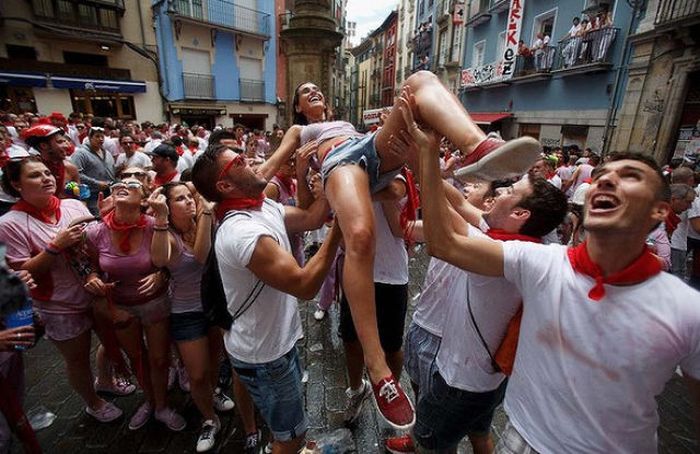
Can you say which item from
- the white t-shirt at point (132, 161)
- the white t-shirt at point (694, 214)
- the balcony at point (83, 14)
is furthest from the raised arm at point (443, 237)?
the balcony at point (83, 14)

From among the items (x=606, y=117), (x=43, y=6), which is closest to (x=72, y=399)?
(x=606, y=117)

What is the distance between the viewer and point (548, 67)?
13.8 metres

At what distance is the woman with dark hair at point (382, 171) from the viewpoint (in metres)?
1.53

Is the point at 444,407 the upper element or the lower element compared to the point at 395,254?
lower

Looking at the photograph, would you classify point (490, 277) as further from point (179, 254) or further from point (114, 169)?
point (114, 169)

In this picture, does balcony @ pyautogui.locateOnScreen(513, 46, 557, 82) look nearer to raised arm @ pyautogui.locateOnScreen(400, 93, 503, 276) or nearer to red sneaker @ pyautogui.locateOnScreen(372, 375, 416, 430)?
raised arm @ pyautogui.locateOnScreen(400, 93, 503, 276)

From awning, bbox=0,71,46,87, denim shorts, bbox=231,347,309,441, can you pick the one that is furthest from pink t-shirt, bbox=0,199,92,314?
awning, bbox=0,71,46,87

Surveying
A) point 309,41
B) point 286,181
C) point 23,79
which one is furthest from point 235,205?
point 23,79

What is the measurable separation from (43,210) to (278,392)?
2.17m

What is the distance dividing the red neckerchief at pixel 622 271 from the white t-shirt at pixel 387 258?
1398 mm

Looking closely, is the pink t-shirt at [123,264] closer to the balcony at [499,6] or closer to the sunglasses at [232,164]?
the sunglasses at [232,164]

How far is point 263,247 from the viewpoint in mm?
1708

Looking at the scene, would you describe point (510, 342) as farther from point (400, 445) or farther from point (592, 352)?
point (400, 445)

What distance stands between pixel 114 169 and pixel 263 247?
5.84 metres
